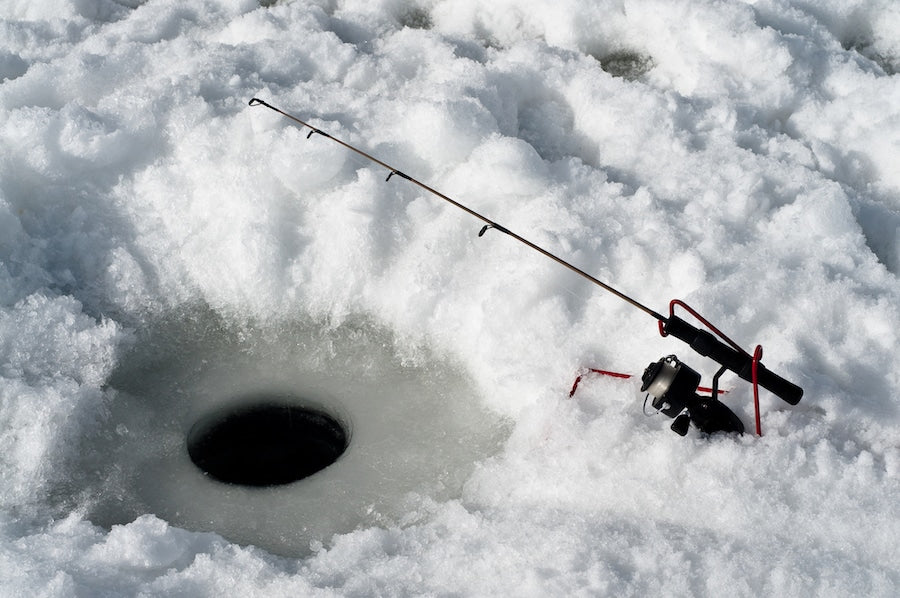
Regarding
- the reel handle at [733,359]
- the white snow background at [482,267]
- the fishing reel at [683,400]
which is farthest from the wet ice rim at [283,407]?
the reel handle at [733,359]

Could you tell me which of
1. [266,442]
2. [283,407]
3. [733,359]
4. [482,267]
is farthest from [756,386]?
[266,442]

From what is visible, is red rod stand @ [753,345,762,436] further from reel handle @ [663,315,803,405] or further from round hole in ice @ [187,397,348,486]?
round hole in ice @ [187,397,348,486]

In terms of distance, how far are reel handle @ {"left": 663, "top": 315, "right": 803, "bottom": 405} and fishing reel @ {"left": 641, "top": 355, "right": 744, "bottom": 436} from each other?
0.27ft

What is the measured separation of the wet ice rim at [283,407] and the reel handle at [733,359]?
36.2 inches

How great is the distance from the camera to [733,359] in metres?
2.87

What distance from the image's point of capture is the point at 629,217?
3912 millimetres

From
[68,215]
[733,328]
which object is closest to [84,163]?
[68,215]

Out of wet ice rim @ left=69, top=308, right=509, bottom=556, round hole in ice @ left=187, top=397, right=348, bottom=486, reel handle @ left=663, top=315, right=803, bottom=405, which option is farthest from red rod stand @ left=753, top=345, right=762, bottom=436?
round hole in ice @ left=187, top=397, right=348, bottom=486

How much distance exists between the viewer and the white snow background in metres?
2.81

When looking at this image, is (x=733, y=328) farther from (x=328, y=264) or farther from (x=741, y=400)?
(x=328, y=264)

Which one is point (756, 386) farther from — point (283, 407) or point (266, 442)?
point (266, 442)

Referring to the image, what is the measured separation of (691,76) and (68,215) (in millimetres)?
3381

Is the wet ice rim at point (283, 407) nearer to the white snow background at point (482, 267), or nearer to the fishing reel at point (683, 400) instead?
the white snow background at point (482, 267)

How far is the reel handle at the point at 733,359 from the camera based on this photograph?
110 inches
